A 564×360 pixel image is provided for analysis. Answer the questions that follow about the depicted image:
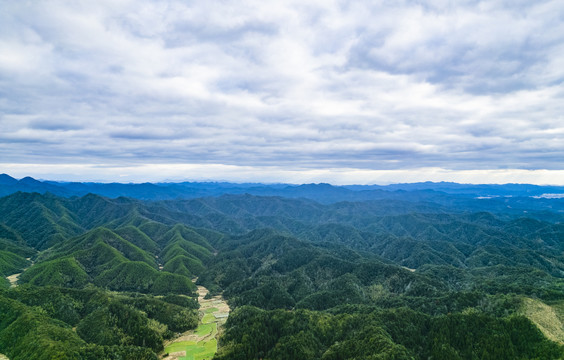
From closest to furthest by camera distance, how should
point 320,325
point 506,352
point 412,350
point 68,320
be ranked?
1. point 506,352
2. point 412,350
3. point 320,325
4. point 68,320

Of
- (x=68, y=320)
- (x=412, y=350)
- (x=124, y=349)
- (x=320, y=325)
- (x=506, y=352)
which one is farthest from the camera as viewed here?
(x=68, y=320)

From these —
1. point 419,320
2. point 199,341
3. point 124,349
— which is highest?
point 419,320

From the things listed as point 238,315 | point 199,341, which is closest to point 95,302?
point 199,341

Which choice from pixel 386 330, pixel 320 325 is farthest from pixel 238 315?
pixel 386 330

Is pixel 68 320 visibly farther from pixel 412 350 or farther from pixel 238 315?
pixel 412 350

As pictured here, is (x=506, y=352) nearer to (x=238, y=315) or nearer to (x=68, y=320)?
(x=238, y=315)

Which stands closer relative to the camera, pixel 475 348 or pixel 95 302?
pixel 475 348

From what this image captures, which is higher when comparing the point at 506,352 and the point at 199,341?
the point at 506,352
